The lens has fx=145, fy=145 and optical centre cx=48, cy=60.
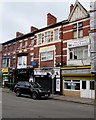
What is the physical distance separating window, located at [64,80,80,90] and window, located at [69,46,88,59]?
3113 millimetres

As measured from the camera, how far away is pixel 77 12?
741 inches

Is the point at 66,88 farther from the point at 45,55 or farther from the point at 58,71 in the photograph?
the point at 45,55

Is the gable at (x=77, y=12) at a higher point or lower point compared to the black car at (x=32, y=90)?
higher

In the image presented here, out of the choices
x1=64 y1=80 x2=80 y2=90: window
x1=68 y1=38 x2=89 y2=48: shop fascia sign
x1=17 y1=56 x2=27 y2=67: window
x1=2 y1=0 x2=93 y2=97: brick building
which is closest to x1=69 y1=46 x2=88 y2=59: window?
x1=2 y1=0 x2=93 y2=97: brick building

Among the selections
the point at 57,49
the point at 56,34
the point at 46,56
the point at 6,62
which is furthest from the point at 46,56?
the point at 6,62

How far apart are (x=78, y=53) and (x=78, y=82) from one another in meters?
3.66

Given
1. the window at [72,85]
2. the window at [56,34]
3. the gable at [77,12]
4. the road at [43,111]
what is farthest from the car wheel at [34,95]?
the gable at [77,12]

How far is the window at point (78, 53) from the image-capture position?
1767 cm

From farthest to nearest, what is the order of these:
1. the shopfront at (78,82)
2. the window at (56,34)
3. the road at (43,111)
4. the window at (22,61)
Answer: the window at (22,61), the window at (56,34), the shopfront at (78,82), the road at (43,111)

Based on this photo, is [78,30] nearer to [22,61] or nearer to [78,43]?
[78,43]

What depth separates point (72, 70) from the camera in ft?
58.7

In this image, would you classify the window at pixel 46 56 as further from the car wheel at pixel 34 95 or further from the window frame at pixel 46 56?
the car wheel at pixel 34 95

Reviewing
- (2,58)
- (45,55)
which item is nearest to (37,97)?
(45,55)

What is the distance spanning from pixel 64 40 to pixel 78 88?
664 cm
